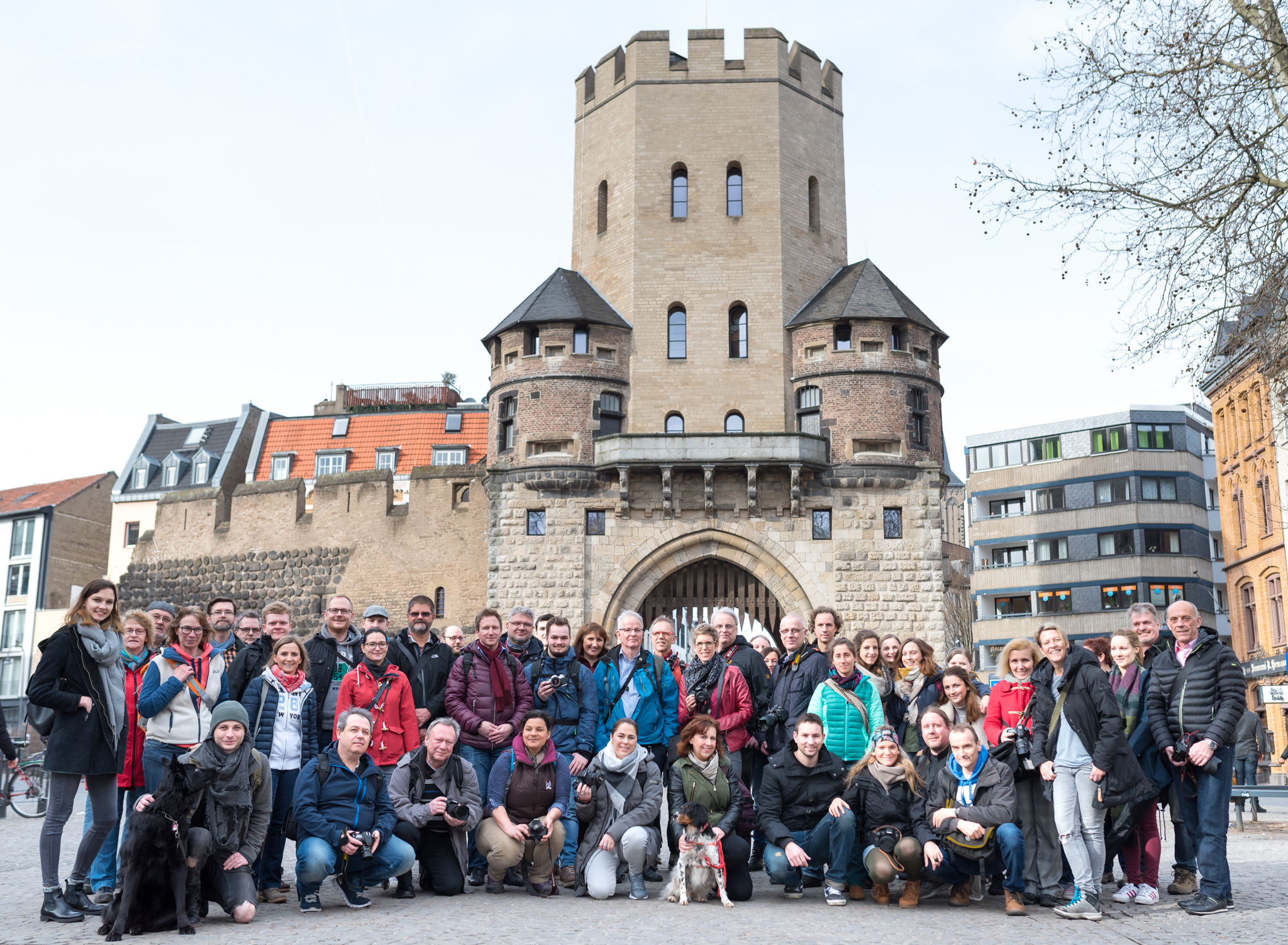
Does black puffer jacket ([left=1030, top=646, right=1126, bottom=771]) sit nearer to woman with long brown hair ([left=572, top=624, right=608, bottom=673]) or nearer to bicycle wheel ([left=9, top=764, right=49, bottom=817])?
woman with long brown hair ([left=572, top=624, right=608, bottom=673])

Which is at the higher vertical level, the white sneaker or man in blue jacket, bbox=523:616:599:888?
man in blue jacket, bbox=523:616:599:888

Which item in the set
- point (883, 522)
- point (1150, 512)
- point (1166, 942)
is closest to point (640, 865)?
point (1166, 942)

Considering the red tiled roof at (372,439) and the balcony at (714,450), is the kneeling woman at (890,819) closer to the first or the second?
the balcony at (714,450)

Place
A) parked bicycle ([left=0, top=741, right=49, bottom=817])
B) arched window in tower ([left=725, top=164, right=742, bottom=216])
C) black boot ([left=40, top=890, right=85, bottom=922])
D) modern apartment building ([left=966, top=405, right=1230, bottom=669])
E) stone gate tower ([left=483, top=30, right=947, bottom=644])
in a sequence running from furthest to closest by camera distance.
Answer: modern apartment building ([left=966, top=405, right=1230, bottom=669]) → arched window in tower ([left=725, top=164, right=742, bottom=216]) → stone gate tower ([left=483, top=30, right=947, bottom=644]) → parked bicycle ([left=0, top=741, right=49, bottom=817]) → black boot ([left=40, top=890, right=85, bottom=922])

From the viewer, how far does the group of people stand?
727 cm

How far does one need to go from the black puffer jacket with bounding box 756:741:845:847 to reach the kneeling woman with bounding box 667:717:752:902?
0.20m

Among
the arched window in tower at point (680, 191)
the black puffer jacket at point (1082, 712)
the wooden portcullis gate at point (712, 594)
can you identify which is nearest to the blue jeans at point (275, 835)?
the black puffer jacket at point (1082, 712)

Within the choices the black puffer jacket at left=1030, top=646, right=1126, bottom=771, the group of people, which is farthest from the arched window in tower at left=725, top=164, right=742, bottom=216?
the black puffer jacket at left=1030, top=646, right=1126, bottom=771

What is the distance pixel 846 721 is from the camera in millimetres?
8516

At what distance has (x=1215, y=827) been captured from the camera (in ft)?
24.3

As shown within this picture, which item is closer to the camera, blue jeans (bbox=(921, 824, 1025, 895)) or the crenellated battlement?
blue jeans (bbox=(921, 824, 1025, 895))

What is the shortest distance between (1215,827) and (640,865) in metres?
3.51

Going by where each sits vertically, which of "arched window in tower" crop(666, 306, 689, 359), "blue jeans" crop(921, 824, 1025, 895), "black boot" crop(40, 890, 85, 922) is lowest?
"black boot" crop(40, 890, 85, 922)

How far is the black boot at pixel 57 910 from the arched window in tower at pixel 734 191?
20216 mm
